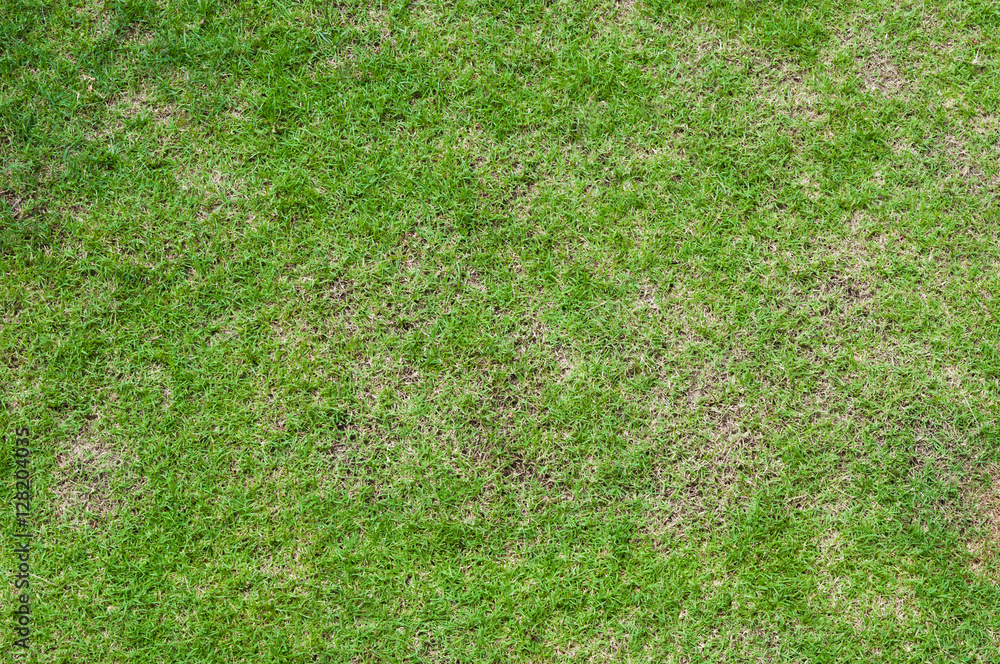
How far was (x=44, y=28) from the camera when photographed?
331 cm

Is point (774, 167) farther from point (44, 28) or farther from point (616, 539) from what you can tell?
point (44, 28)

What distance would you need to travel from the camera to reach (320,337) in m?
3.15

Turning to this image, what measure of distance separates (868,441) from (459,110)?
223 cm

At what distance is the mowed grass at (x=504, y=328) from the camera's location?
3.02m

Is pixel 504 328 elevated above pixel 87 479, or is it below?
above

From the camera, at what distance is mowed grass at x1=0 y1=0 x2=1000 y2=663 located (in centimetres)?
302

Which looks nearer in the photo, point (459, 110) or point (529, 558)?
point (529, 558)

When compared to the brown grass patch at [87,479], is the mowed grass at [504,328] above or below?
above

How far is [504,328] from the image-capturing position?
3156 millimetres

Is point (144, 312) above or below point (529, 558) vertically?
above

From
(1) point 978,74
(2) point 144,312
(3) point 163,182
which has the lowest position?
(2) point 144,312

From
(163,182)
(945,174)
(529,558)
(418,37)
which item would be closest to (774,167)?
(945,174)

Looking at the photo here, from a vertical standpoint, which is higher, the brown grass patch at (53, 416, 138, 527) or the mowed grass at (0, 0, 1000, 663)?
the mowed grass at (0, 0, 1000, 663)

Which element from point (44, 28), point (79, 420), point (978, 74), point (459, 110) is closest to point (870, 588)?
point (978, 74)
